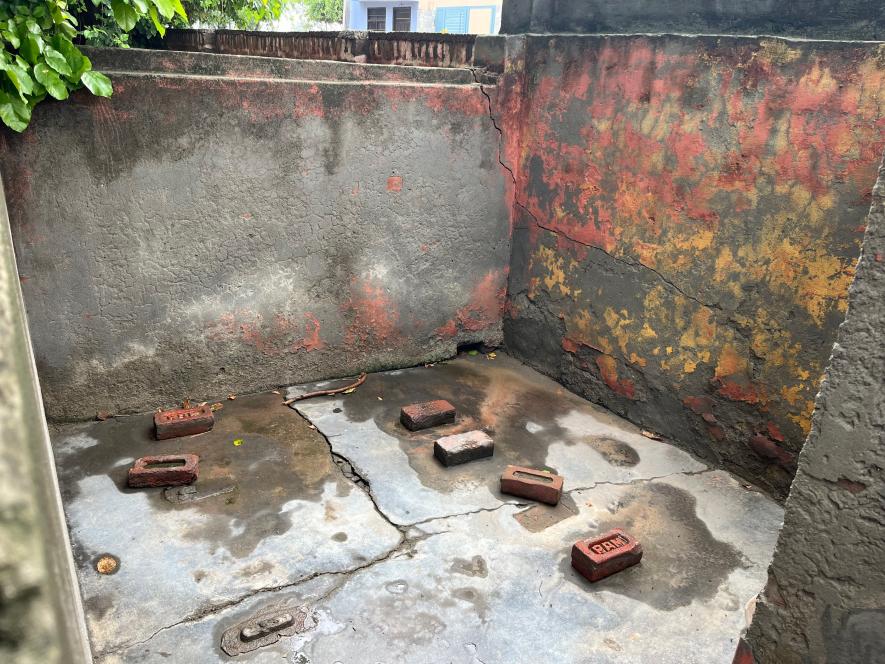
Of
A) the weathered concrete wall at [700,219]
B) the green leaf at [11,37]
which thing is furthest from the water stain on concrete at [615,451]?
the green leaf at [11,37]

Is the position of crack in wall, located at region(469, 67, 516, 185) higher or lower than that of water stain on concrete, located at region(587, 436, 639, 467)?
higher

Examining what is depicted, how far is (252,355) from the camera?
4.48 m

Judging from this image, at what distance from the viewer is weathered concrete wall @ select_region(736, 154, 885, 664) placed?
1359 millimetres

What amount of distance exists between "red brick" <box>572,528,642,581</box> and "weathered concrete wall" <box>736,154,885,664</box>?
138cm

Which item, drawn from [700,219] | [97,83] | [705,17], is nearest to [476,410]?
[700,219]

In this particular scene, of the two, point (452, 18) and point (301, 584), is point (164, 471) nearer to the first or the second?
point (301, 584)

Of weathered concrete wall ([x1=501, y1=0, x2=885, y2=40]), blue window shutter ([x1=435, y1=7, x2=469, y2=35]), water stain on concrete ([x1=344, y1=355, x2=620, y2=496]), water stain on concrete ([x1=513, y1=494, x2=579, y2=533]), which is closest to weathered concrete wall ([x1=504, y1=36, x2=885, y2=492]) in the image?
weathered concrete wall ([x1=501, y1=0, x2=885, y2=40])

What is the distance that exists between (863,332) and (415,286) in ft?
12.2

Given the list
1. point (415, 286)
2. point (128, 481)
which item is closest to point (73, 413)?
point (128, 481)

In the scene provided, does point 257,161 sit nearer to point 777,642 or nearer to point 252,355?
point 252,355

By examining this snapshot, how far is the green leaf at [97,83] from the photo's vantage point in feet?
11.1

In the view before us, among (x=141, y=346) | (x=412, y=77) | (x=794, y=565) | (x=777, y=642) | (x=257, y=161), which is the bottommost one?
(x=141, y=346)

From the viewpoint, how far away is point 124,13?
10.7 ft

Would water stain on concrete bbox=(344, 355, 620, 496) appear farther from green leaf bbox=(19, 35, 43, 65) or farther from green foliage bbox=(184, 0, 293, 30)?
green foliage bbox=(184, 0, 293, 30)
